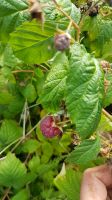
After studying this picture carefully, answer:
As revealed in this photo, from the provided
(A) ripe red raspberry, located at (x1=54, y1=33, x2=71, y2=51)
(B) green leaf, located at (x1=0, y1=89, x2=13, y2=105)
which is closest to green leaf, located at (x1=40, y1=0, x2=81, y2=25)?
(A) ripe red raspberry, located at (x1=54, y1=33, x2=71, y2=51)

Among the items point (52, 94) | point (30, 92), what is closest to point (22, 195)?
point (30, 92)

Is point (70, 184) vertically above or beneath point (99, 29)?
beneath

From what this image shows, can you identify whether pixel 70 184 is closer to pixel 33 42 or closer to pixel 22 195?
pixel 22 195

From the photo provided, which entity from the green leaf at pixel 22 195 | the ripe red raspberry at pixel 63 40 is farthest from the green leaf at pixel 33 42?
the green leaf at pixel 22 195

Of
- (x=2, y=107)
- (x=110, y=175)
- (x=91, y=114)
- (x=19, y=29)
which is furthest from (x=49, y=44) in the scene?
(x=2, y=107)

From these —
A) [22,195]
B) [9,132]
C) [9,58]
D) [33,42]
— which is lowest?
[22,195]

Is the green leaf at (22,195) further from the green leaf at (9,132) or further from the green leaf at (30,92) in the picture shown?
the green leaf at (30,92)

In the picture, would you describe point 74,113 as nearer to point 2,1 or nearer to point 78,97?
point 78,97
